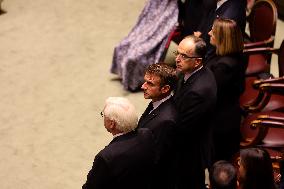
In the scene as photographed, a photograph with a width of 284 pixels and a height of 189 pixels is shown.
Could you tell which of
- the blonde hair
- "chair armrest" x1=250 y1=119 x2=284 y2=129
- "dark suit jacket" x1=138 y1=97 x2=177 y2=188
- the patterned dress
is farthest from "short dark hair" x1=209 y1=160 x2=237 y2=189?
the patterned dress

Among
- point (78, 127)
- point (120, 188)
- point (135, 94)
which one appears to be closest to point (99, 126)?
point (78, 127)

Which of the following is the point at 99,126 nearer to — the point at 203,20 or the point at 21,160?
the point at 21,160

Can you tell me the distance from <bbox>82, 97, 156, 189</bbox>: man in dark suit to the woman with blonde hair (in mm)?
959

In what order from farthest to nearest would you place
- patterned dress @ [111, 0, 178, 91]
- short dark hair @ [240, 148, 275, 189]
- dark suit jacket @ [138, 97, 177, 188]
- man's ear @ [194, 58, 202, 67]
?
patterned dress @ [111, 0, 178, 91] → man's ear @ [194, 58, 202, 67] → dark suit jacket @ [138, 97, 177, 188] → short dark hair @ [240, 148, 275, 189]

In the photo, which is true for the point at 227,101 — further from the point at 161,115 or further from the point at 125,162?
the point at 125,162

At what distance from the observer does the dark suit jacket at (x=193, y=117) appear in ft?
11.3

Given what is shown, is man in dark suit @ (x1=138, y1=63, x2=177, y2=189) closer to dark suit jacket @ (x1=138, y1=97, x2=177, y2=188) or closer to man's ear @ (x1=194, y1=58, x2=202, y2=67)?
dark suit jacket @ (x1=138, y1=97, x2=177, y2=188)

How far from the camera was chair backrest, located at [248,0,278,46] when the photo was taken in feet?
15.0

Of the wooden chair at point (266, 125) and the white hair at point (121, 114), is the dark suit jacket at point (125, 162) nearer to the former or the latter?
the white hair at point (121, 114)

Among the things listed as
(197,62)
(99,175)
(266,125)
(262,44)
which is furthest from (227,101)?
(99,175)

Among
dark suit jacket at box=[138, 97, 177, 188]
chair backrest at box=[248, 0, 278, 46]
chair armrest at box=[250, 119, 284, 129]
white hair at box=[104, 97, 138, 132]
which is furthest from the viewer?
chair backrest at box=[248, 0, 278, 46]

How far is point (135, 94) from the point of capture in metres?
5.20

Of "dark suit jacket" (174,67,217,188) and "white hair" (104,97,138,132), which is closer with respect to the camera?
"white hair" (104,97,138,132)

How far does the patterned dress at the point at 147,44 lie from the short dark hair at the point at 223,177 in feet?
8.09
